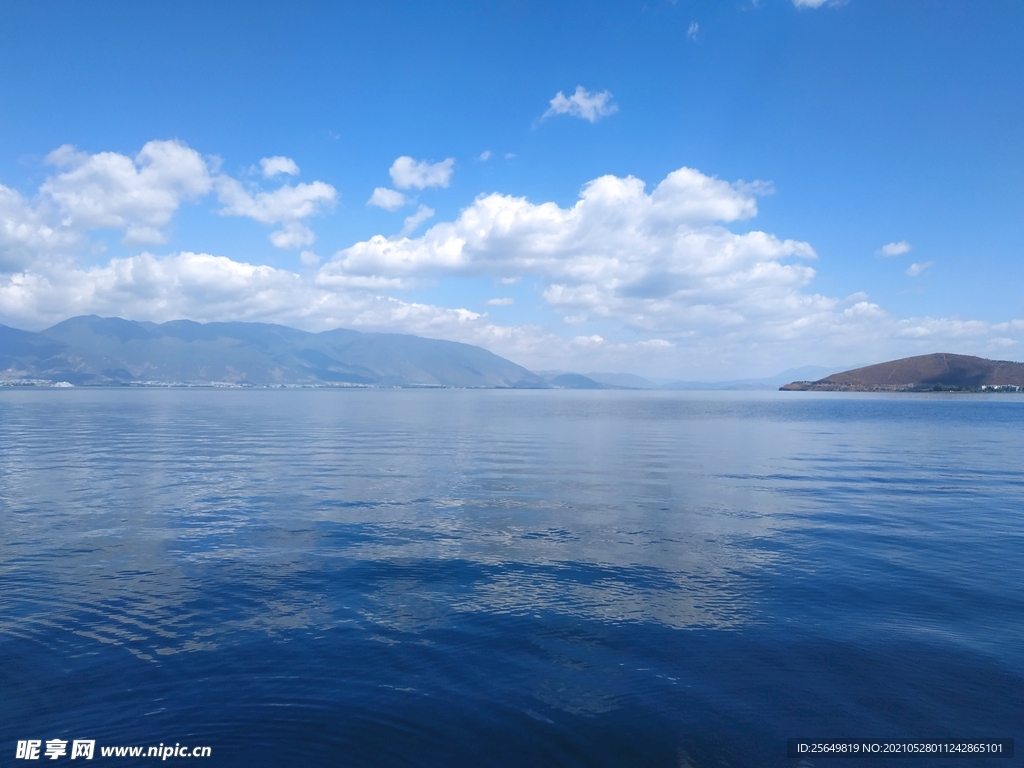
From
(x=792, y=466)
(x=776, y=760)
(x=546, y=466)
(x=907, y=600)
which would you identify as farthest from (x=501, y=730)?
(x=792, y=466)

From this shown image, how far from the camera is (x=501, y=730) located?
10227mm

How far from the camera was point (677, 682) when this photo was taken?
459 inches

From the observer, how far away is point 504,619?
14477 mm

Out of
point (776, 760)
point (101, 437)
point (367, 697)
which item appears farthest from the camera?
point (101, 437)

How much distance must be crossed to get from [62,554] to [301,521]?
774 cm

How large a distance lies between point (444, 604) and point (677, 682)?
20.3 feet

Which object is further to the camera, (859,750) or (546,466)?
(546,466)

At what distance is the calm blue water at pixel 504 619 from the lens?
10.3 meters

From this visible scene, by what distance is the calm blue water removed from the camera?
33.8ft

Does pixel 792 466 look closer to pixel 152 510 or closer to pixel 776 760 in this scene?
pixel 776 760

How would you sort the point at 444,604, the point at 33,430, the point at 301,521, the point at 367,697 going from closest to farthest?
the point at 367,697 < the point at 444,604 < the point at 301,521 < the point at 33,430

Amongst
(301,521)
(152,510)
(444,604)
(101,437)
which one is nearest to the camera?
(444,604)

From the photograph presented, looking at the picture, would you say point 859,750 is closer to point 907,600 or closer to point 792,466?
point 907,600

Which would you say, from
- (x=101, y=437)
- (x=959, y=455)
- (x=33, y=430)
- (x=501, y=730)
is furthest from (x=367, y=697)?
(x=33, y=430)
